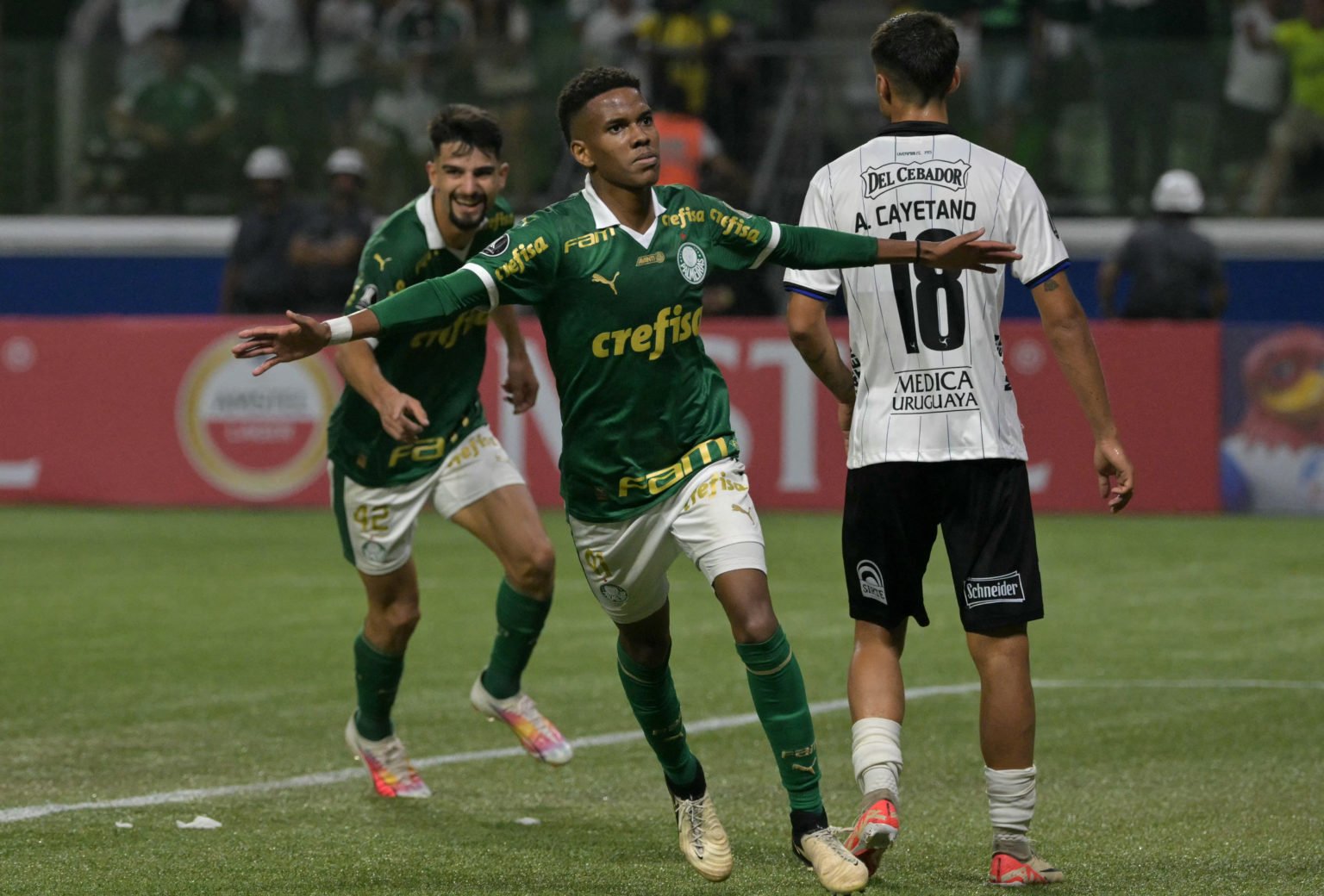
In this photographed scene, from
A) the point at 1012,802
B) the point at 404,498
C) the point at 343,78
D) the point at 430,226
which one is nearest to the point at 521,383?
the point at 404,498

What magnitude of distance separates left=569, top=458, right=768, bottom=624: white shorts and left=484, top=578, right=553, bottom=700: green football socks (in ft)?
4.95

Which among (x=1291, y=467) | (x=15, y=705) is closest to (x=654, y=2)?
(x=1291, y=467)

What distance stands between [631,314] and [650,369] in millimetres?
166

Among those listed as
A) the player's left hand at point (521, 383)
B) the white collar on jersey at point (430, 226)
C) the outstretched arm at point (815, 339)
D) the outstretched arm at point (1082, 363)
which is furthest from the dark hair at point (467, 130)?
the outstretched arm at point (1082, 363)

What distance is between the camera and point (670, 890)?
5.68 metres

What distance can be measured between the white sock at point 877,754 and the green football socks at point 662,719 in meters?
0.55

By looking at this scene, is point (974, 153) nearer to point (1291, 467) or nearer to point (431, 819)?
point (431, 819)

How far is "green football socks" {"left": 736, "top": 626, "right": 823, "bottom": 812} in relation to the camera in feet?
18.6

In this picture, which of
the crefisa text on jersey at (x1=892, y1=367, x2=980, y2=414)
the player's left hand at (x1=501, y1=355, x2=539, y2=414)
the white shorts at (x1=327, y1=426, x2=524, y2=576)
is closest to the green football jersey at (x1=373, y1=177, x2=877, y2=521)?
the crefisa text on jersey at (x1=892, y1=367, x2=980, y2=414)

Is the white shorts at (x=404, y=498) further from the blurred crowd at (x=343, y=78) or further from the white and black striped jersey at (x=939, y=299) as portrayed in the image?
the blurred crowd at (x=343, y=78)

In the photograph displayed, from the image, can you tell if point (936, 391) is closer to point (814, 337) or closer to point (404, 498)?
point (814, 337)

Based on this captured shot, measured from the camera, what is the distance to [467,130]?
729cm

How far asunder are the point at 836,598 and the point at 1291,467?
5.35 meters

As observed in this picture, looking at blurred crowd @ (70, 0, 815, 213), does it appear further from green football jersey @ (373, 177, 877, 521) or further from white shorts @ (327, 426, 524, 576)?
green football jersey @ (373, 177, 877, 521)
